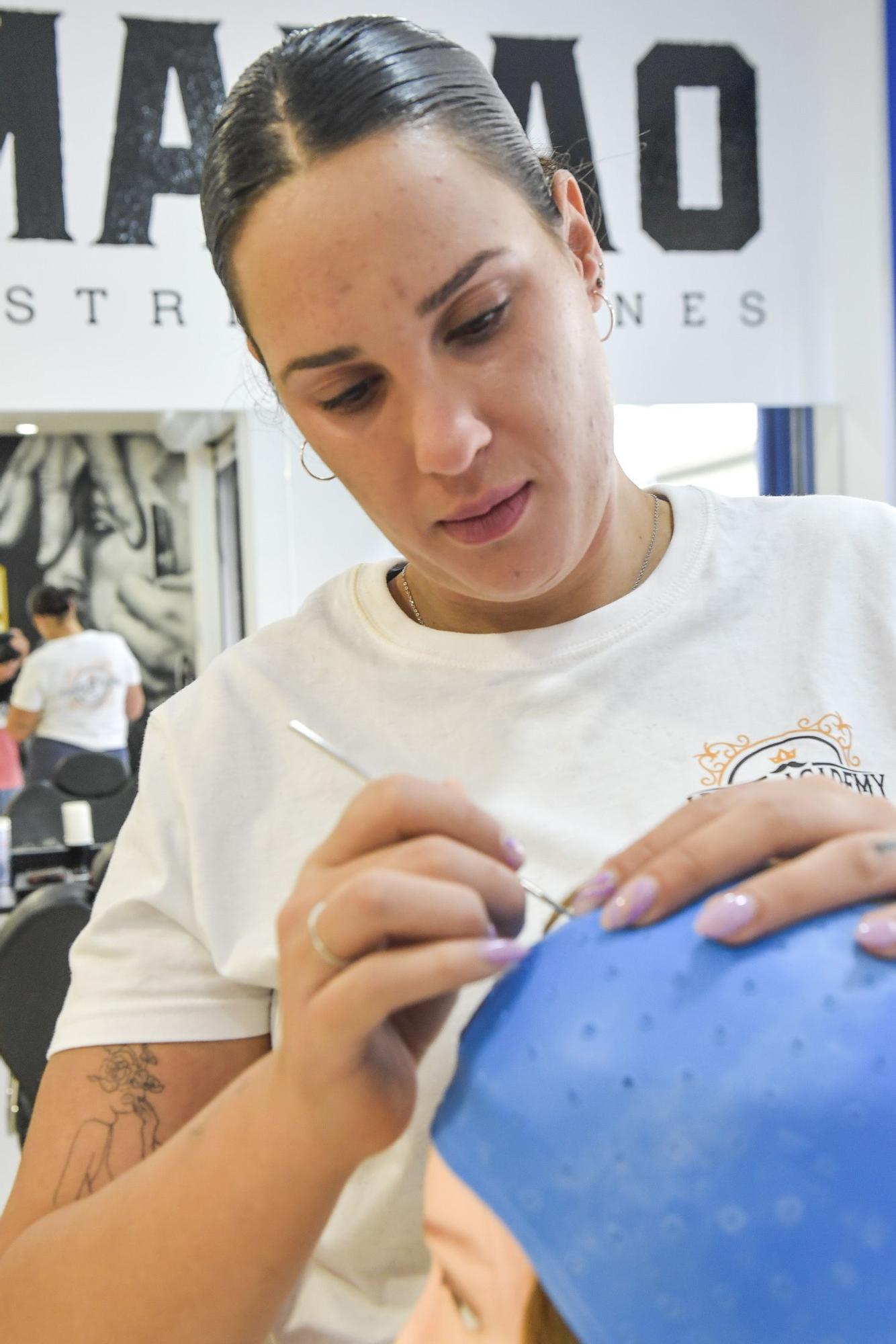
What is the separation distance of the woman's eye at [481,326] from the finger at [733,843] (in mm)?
400

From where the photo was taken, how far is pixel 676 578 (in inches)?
40.4

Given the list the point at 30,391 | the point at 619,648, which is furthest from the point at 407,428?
the point at 30,391

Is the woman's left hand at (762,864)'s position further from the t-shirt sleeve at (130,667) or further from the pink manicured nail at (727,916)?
the t-shirt sleeve at (130,667)

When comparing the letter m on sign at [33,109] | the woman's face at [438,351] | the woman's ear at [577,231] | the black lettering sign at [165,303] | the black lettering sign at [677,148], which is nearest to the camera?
the woman's face at [438,351]

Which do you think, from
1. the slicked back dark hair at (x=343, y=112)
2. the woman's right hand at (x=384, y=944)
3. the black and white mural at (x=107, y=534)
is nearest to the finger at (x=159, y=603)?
the black and white mural at (x=107, y=534)

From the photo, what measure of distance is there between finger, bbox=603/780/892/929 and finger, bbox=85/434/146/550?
8.02ft

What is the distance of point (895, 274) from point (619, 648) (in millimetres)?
2689

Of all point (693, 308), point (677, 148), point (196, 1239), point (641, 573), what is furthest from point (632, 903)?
point (677, 148)

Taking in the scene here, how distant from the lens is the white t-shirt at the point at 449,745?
89cm

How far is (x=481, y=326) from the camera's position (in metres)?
0.86

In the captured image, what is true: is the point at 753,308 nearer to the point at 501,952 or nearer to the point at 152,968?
the point at 152,968

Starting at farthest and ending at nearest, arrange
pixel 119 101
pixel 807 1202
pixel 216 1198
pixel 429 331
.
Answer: pixel 119 101
pixel 429 331
pixel 216 1198
pixel 807 1202

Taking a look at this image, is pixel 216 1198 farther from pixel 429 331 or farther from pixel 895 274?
pixel 895 274

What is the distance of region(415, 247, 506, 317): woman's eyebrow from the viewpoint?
82 centimetres
